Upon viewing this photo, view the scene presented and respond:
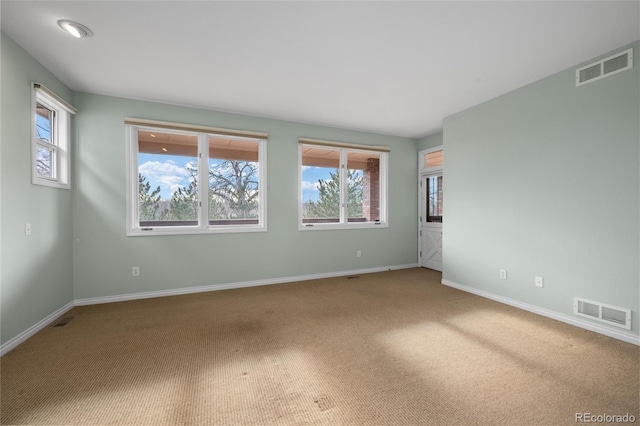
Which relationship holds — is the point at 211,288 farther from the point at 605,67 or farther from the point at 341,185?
the point at 605,67

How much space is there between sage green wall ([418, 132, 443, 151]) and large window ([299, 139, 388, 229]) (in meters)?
0.85

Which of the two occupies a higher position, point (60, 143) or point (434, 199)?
point (60, 143)

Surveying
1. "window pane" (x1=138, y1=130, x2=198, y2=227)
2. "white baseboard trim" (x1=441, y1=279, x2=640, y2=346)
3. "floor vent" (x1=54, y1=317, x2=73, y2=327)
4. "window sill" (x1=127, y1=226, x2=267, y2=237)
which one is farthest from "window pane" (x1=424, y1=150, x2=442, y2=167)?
"floor vent" (x1=54, y1=317, x2=73, y2=327)

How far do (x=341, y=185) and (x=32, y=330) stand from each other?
437 cm

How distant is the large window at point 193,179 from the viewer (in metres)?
3.80

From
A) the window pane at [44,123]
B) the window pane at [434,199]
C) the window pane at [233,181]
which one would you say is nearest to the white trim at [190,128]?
the window pane at [233,181]

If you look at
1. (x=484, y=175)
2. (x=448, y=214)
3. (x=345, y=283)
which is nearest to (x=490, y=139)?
(x=484, y=175)

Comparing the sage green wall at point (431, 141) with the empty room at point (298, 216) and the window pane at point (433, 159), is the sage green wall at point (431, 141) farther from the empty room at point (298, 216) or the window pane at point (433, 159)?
the empty room at point (298, 216)

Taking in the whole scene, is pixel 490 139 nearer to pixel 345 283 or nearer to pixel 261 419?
pixel 345 283

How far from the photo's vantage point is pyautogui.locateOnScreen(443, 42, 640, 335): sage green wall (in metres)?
2.53

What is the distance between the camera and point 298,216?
4664 millimetres

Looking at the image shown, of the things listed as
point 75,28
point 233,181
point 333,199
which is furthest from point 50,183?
point 333,199

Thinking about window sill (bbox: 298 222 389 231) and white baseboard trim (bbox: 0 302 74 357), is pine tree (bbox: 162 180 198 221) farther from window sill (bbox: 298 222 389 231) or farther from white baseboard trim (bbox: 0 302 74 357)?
window sill (bbox: 298 222 389 231)

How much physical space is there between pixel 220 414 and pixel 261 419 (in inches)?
10.0
